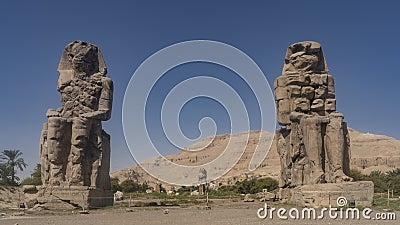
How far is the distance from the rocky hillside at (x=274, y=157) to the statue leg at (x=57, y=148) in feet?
226

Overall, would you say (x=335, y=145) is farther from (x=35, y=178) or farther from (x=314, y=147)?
(x=35, y=178)

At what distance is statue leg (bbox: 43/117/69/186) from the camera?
1867 centimetres

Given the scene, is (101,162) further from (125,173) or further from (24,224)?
(125,173)

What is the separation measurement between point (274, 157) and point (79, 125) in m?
90.9

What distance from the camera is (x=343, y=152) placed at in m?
18.2

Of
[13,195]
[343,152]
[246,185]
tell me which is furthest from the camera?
Result: [246,185]

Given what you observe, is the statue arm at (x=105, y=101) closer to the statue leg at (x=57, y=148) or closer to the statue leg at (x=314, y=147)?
the statue leg at (x=57, y=148)

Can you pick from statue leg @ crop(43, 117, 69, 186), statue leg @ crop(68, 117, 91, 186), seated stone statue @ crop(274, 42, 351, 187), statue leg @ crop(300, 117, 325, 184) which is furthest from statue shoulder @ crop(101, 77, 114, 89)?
statue leg @ crop(300, 117, 325, 184)

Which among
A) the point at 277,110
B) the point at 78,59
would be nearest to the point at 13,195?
the point at 78,59

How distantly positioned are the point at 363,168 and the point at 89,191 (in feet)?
259

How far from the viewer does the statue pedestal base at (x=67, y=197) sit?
17812 millimetres

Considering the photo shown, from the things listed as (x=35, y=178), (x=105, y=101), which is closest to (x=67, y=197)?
(x=105, y=101)

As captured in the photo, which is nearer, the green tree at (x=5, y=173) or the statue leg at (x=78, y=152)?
the statue leg at (x=78, y=152)

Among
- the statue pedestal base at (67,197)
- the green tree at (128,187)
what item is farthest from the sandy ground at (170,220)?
the green tree at (128,187)
